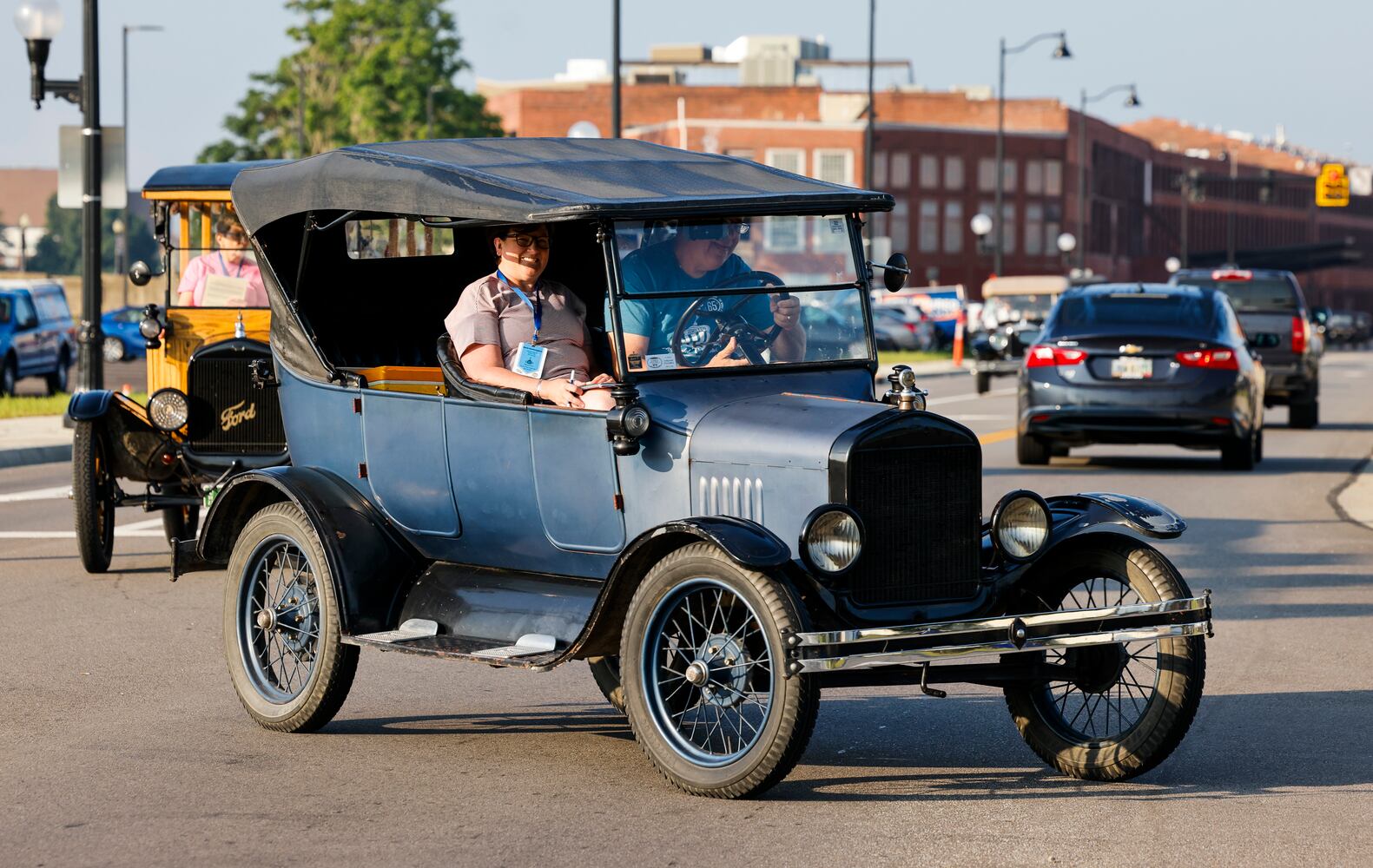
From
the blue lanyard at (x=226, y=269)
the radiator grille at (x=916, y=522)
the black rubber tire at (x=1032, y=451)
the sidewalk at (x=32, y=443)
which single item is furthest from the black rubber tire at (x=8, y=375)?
the radiator grille at (x=916, y=522)

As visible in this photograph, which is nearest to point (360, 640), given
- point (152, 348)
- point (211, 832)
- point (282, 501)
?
point (282, 501)

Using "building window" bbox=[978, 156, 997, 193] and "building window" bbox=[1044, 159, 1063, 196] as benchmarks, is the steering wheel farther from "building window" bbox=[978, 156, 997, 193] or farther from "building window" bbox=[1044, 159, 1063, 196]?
"building window" bbox=[1044, 159, 1063, 196]

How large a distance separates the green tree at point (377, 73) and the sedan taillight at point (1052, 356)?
162 ft

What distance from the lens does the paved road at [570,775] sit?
5.79 metres

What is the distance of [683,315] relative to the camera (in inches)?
279

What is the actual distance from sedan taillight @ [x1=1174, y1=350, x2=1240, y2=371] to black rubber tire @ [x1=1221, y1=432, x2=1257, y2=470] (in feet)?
2.72

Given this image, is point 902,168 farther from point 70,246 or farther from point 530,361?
point 530,361

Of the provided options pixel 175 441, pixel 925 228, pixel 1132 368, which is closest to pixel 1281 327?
pixel 1132 368

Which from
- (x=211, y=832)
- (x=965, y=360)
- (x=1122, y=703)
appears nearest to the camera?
(x=211, y=832)

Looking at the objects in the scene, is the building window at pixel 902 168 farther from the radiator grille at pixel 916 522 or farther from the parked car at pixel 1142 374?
the radiator grille at pixel 916 522

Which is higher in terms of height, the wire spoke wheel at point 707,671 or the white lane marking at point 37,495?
the wire spoke wheel at point 707,671

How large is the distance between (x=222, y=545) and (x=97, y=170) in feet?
54.0

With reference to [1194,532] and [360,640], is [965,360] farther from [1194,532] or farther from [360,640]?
[360,640]

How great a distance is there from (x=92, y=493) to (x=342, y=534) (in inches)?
198
